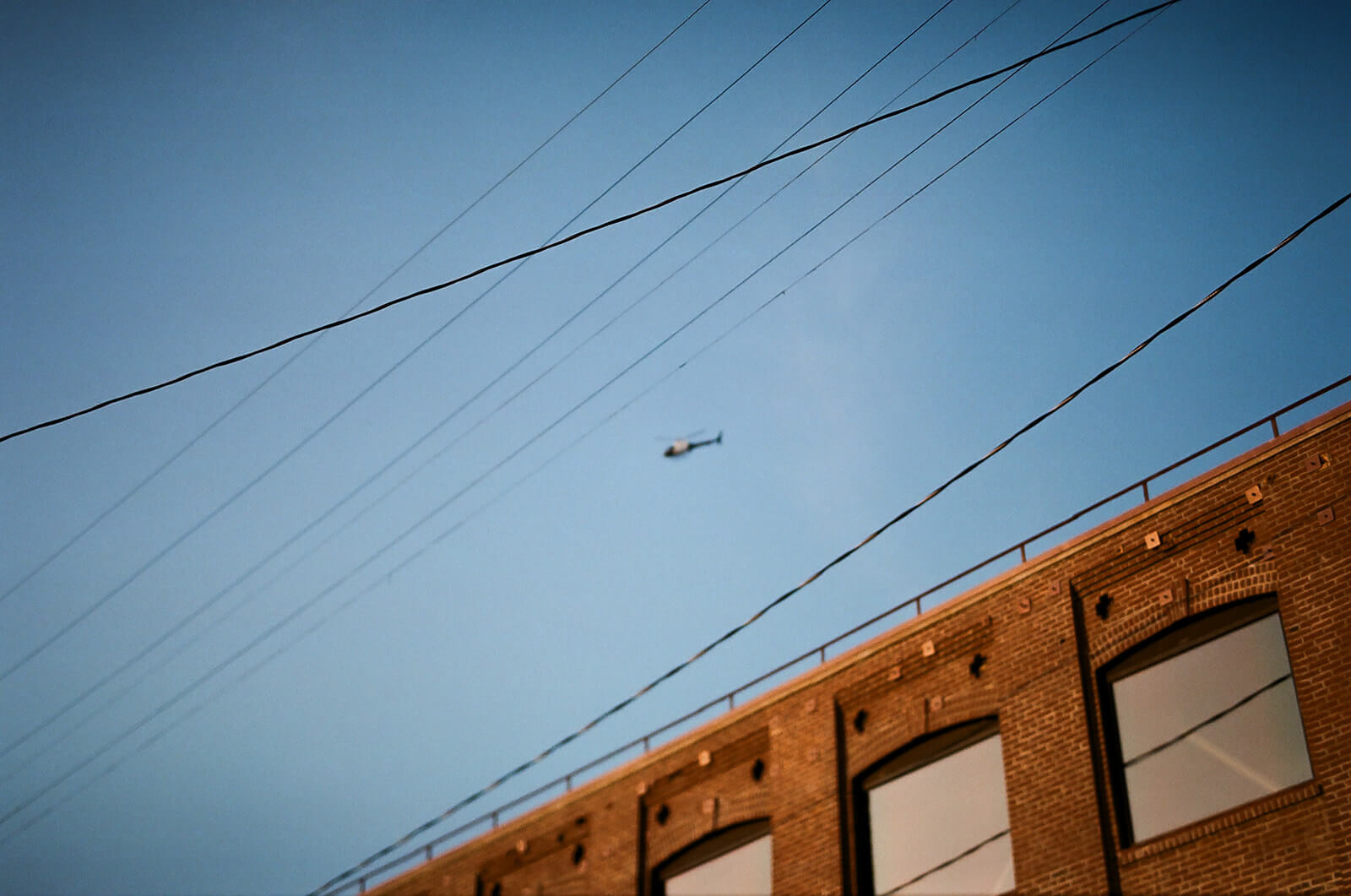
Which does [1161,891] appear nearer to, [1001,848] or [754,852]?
[1001,848]

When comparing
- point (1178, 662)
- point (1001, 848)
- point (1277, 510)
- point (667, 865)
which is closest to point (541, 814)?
point (667, 865)

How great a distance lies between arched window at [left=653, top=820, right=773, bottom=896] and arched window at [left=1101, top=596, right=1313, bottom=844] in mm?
5683

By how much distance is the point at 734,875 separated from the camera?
22016 millimetres

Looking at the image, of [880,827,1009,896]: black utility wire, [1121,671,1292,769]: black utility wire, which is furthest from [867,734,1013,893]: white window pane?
[1121,671,1292,769]: black utility wire

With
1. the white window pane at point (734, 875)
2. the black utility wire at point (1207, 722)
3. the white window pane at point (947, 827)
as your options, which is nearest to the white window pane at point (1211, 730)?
the black utility wire at point (1207, 722)

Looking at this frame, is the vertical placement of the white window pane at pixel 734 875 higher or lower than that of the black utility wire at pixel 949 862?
higher

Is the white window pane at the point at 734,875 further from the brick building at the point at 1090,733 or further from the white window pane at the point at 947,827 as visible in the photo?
the white window pane at the point at 947,827

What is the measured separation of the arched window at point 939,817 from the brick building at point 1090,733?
0.03 m

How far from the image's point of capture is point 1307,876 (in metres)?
15.3

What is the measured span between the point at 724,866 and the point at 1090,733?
6370 millimetres

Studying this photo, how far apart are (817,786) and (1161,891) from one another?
18.2ft

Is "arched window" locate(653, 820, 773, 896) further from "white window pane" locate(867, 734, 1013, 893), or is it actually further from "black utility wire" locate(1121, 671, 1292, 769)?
"black utility wire" locate(1121, 671, 1292, 769)

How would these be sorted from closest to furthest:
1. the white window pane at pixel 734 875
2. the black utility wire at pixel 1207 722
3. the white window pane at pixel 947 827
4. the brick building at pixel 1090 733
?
the brick building at pixel 1090 733
the black utility wire at pixel 1207 722
the white window pane at pixel 947 827
the white window pane at pixel 734 875

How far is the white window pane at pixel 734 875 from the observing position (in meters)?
21.6
